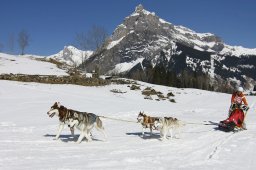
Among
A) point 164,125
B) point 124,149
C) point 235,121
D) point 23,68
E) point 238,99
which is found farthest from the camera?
point 23,68

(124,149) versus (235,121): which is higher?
(235,121)

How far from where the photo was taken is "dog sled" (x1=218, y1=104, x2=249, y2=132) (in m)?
16.3

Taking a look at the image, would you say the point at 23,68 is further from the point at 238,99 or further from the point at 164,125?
the point at 164,125

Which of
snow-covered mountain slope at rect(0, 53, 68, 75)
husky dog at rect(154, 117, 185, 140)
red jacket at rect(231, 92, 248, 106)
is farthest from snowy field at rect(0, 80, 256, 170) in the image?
snow-covered mountain slope at rect(0, 53, 68, 75)

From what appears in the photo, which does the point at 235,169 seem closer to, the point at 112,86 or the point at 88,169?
the point at 88,169

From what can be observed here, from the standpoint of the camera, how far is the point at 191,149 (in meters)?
11.6

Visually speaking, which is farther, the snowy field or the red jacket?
the red jacket

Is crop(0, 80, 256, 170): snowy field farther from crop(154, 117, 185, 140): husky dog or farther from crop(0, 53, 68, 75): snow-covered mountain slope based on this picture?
crop(0, 53, 68, 75): snow-covered mountain slope

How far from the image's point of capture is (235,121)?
16438 millimetres

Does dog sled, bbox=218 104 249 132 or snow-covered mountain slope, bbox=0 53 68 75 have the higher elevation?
snow-covered mountain slope, bbox=0 53 68 75

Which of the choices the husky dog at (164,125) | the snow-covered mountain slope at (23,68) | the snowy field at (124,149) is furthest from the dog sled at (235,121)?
the snow-covered mountain slope at (23,68)

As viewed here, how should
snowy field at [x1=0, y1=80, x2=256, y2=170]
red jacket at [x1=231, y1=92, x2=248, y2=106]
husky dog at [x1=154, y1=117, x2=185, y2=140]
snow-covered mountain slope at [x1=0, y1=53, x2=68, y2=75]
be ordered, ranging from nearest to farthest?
1. snowy field at [x1=0, y1=80, x2=256, y2=170]
2. husky dog at [x1=154, y1=117, x2=185, y2=140]
3. red jacket at [x1=231, y1=92, x2=248, y2=106]
4. snow-covered mountain slope at [x1=0, y1=53, x2=68, y2=75]

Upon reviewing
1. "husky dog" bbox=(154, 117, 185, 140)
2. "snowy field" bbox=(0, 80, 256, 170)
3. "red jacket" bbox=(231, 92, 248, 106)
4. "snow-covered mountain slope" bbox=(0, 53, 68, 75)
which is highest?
"snow-covered mountain slope" bbox=(0, 53, 68, 75)

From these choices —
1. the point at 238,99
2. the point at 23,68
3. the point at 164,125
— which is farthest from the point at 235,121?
the point at 23,68
